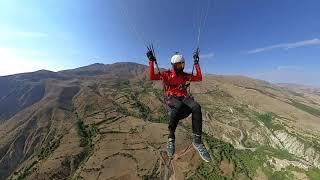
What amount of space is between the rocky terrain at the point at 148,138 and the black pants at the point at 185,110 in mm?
56873

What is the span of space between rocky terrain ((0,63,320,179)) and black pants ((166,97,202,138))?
56873 millimetres

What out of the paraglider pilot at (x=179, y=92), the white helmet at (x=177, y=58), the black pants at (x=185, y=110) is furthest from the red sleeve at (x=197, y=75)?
the black pants at (x=185, y=110)

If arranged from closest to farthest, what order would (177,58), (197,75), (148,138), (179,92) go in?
(177,58) → (179,92) → (197,75) → (148,138)

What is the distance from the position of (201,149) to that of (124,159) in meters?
62.0

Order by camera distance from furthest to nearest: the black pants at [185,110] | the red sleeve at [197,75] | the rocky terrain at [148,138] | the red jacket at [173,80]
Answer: the rocky terrain at [148,138] < the red sleeve at [197,75] < the red jacket at [173,80] < the black pants at [185,110]

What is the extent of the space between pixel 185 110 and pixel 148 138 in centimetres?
6975

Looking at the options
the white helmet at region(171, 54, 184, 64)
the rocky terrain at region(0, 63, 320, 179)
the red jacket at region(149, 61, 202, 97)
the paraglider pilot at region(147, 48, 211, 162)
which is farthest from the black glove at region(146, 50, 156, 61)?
the rocky terrain at region(0, 63, 320, 179)

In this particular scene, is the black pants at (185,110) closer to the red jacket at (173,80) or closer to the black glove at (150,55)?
the red jacket at (173,80)

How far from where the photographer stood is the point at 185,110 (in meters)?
11.3

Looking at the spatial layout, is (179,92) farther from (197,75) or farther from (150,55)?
(150,55)

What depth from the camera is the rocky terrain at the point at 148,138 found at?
227 feet

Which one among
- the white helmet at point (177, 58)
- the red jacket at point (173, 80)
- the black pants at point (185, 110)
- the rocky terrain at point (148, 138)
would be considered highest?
the white helmet at point (177, 58)

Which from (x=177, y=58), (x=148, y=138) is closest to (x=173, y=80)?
(x=177, y=58)

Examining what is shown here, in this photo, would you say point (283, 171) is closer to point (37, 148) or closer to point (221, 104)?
point (221, 104)
